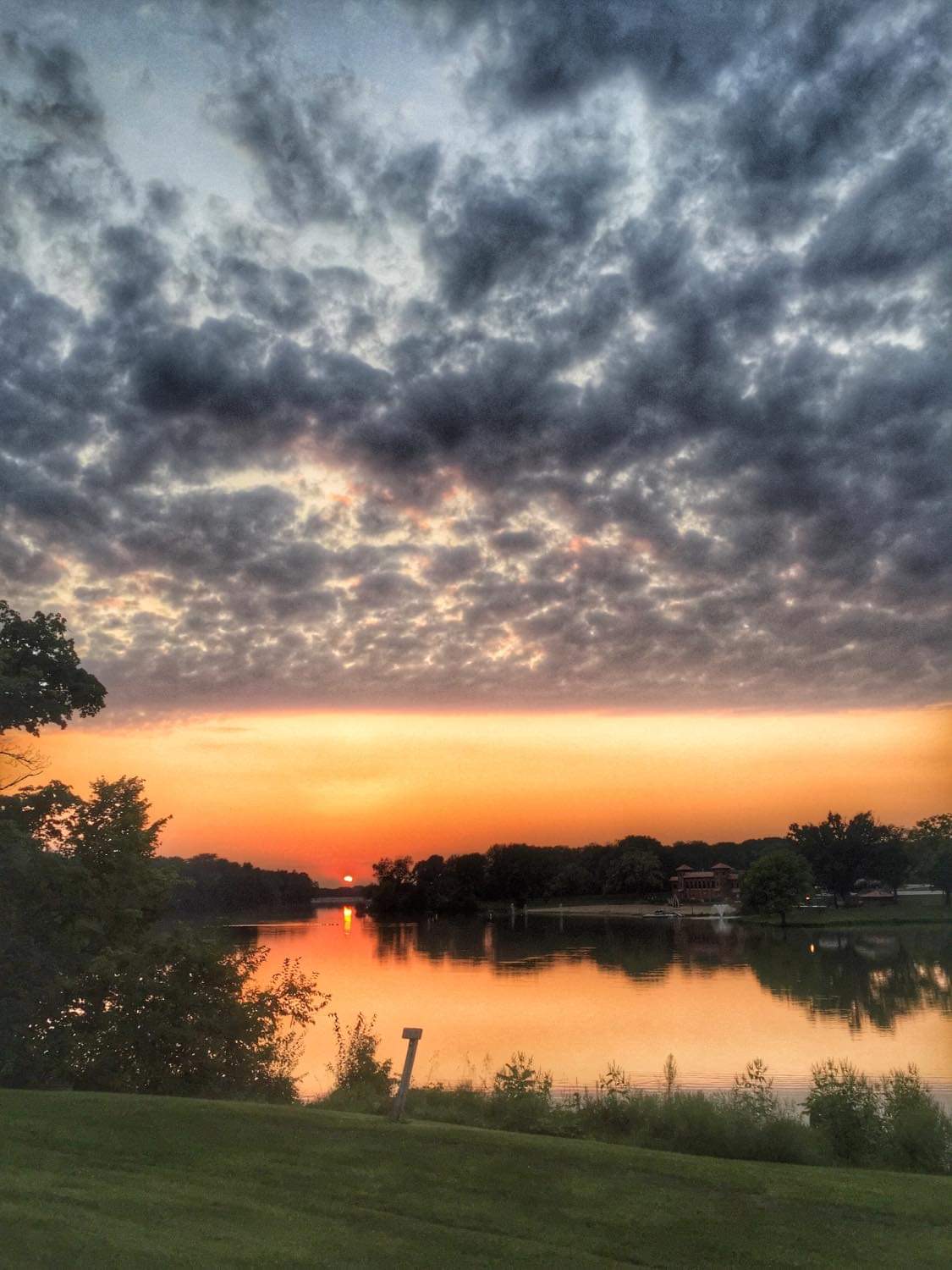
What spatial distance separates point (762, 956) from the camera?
281ft

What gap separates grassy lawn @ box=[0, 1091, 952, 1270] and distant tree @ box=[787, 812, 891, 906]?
14244 centimetres

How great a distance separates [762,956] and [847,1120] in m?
70.7

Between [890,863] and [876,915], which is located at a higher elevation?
[890,863]

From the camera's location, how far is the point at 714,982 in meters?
66.2

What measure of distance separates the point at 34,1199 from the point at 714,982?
203 ft

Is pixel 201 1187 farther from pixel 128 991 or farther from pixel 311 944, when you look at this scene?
pixel 311 944

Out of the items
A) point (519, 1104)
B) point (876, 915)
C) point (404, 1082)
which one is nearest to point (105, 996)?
point (519, 1104)

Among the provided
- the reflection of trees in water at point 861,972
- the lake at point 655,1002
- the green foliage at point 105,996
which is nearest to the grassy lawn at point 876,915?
the lake at point 655,1002

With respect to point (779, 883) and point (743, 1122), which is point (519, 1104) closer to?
point (743, 1122)

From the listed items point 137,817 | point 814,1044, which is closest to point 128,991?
point 137,817

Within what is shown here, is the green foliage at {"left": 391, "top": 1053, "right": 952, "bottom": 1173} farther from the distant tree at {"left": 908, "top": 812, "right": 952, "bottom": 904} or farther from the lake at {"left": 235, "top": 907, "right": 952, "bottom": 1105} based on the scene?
the distant tree at {"left": 908, "top": 812, "right": 952, "bottom": 904}

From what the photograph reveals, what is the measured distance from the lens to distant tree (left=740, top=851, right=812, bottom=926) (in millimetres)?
123750

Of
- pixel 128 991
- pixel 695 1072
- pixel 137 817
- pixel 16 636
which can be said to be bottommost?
pixel 695 1072

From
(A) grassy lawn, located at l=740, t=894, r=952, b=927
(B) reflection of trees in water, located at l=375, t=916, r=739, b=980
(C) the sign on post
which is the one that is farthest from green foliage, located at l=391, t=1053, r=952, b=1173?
(A) grassy lawn, located at l=740, t=894, r=952, b=927
